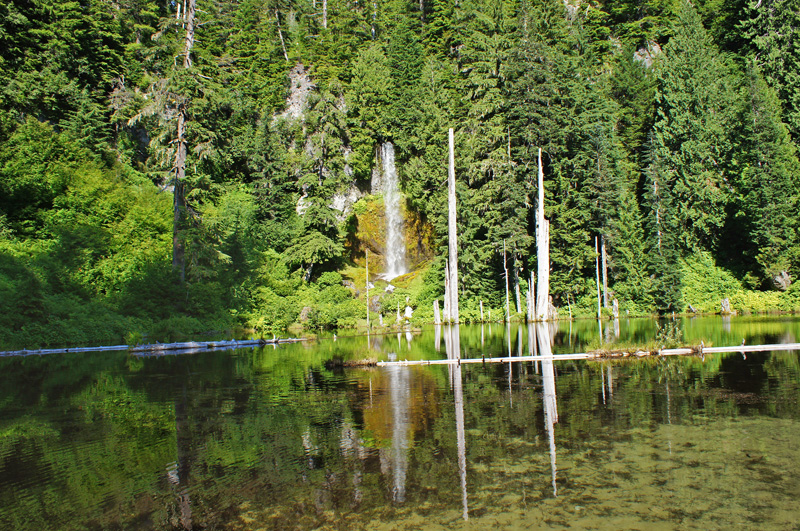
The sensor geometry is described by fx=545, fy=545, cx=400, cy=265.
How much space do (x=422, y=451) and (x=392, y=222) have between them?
3801 centimetres

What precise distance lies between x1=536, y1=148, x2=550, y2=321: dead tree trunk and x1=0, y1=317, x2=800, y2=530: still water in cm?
2245

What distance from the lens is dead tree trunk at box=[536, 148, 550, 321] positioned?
35062mm

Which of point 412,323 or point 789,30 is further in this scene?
point 789,30

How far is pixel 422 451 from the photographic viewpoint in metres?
6.45

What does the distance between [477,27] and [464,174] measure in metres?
13.4

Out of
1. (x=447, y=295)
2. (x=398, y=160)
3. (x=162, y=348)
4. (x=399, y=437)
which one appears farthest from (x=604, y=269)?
(x=399, y=437)

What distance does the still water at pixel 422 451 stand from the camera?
15.4 feet

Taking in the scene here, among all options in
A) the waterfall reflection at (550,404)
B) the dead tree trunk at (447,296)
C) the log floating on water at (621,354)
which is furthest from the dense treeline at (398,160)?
the waterfall reflection at (550,404)

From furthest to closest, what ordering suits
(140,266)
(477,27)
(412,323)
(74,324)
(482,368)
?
(477,27) → (412,323) → (140,266) → (74,324) → (482,368)

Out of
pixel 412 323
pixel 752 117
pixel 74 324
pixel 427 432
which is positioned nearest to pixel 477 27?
pixel 752 117

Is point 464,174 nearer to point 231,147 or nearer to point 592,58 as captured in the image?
point 592,58

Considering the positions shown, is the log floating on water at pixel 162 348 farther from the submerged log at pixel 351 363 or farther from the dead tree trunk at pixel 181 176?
the submerged log at pixel 351 363

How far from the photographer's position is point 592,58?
44.9 m

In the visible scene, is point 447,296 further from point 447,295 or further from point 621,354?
point 621,354
